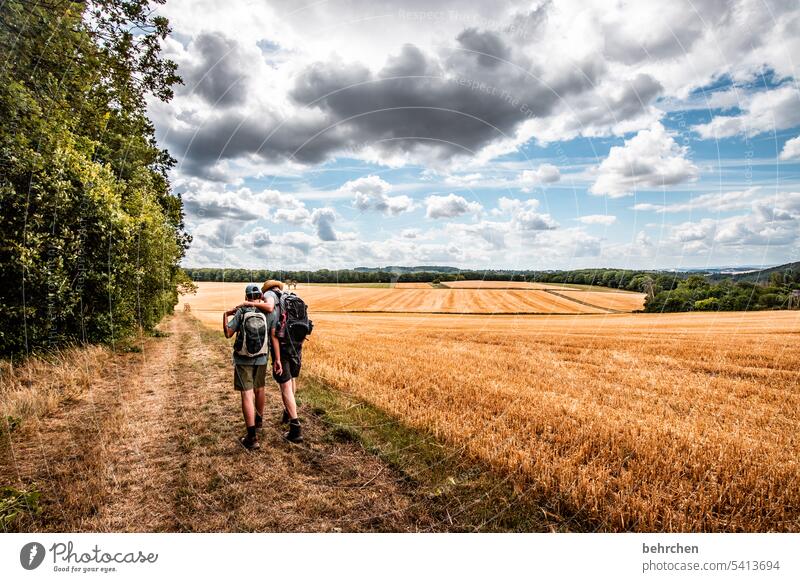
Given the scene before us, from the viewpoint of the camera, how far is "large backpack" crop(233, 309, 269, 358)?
5918mm

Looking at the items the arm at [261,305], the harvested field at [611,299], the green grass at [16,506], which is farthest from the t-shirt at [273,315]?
the harvested field at [611,299]

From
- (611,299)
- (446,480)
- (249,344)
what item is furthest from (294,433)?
(611,299)

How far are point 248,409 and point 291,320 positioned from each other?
1676mm

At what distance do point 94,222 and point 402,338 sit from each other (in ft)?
47.9

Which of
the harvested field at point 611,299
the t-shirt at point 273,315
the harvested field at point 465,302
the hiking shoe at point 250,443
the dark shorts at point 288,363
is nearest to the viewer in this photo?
the hiking shoe at point 250,443

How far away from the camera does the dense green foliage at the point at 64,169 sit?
21.9 feet

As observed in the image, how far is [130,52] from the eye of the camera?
335 inches

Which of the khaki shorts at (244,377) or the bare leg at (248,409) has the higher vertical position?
the khaki shorts at (244,377)

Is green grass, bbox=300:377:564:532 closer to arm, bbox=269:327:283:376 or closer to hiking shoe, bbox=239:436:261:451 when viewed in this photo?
→ hiking shoe, bbox=239:436:261:451

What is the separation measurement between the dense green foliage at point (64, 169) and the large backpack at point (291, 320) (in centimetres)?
557

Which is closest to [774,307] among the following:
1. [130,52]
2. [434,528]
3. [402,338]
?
[402,338]

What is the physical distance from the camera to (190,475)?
5066 millimetres

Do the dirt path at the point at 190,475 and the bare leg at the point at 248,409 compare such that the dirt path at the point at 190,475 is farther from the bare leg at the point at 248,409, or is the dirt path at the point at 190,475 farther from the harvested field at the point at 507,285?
the harvested field at the point at 507,285
